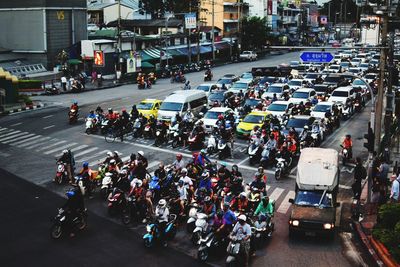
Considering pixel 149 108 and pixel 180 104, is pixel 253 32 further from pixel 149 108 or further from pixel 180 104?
A: pixel 180 104

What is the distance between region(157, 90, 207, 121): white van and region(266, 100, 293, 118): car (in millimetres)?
4896

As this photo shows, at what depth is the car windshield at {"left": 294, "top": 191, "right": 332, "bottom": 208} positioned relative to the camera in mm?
18438

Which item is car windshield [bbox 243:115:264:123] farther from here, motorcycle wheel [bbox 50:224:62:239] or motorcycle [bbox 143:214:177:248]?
motorcycle wheel [bbox 50:224:62:239]

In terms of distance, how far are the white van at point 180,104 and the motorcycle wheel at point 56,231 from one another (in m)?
17.5

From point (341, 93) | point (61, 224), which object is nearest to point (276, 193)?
point (61, 224)

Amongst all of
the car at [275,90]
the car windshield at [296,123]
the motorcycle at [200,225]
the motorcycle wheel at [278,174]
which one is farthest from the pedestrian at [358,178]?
the car at [275,90]

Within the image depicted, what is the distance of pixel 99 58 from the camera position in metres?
61.7

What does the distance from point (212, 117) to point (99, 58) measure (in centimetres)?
3048

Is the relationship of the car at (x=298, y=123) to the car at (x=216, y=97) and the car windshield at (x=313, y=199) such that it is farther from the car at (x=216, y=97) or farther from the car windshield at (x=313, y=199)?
the car windshield at (x=313, y=199)

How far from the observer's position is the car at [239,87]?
48.1 metres

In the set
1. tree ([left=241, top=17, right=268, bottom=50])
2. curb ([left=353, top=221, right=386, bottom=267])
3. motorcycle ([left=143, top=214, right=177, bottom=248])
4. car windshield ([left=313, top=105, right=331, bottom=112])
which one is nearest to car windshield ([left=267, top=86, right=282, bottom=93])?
car windshield ([left=313, top=105, right=331, bottom=112])

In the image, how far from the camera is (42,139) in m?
33.2

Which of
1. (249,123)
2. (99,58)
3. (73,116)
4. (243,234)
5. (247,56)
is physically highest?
(99,58)

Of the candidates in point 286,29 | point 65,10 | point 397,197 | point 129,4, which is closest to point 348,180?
point 397,197
